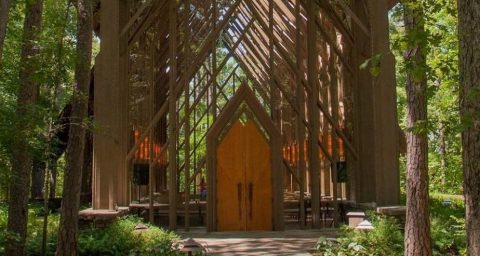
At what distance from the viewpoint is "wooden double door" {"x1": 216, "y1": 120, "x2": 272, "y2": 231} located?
1346cm

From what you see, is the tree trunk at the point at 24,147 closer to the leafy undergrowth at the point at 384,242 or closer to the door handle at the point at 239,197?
the leafy undergrowth at the point at 384,242

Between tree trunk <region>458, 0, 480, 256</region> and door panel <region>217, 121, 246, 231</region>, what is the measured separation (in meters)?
8.48

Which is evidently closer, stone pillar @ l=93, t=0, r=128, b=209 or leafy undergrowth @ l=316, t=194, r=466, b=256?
leafy undergrowth @ l=316, t=194, r=466, b=256

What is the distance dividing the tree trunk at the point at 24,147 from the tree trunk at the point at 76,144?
25.6 inches

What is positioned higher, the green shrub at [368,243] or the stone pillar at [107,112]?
the stone pillar at [107,112]

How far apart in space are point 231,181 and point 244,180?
0.32m

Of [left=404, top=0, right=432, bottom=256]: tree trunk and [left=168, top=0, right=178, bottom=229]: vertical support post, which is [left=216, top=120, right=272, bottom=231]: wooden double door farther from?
[left=404, top=0, right=432, bottom=256]: tree trunk

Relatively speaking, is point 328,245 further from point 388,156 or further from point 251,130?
point 251,130

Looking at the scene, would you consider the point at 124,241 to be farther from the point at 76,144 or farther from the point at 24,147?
the point at 24,147

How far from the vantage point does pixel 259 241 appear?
37.7ft

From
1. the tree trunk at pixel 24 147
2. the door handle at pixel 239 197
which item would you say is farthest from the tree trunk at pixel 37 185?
the tree trunk at pixel 24 147

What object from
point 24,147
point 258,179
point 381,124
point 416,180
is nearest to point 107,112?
point 24,147

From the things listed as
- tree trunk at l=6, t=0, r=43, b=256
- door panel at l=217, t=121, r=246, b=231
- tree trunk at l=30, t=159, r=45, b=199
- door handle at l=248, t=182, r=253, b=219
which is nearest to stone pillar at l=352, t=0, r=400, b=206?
door handle at l=248, t=182, r=253, b=219

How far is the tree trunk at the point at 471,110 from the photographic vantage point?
5.07 m
